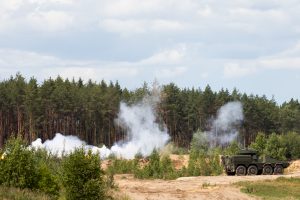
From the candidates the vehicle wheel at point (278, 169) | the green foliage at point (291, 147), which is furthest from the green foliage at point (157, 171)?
the green foliage at point (291, 147)

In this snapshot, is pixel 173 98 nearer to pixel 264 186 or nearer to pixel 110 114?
pixel 110 114

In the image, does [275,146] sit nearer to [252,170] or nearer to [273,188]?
[252,170]

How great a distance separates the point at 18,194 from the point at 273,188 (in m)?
17.9

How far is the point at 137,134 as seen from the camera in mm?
79812

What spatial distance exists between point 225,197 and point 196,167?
1519 centimetres

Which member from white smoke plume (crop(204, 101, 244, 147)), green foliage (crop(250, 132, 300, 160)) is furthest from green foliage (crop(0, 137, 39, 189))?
white smoke plume (crop(204, 101, 244, 147))

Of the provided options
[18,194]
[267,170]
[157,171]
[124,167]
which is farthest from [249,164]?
[18,194]

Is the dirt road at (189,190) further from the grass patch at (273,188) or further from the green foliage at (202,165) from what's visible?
the green foliage at (202,165)

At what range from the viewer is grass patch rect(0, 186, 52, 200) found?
22.2 meters

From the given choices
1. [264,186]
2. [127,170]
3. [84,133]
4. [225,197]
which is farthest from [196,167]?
[84,133]

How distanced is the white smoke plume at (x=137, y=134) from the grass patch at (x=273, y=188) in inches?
1177

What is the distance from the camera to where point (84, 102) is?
8525cm

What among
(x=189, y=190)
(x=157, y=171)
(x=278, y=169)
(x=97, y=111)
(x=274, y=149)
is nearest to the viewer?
(x=189, y=190)

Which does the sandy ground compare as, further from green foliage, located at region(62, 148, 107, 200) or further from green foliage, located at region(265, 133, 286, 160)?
green foliage, located at region(265, 133, 286, 160)
